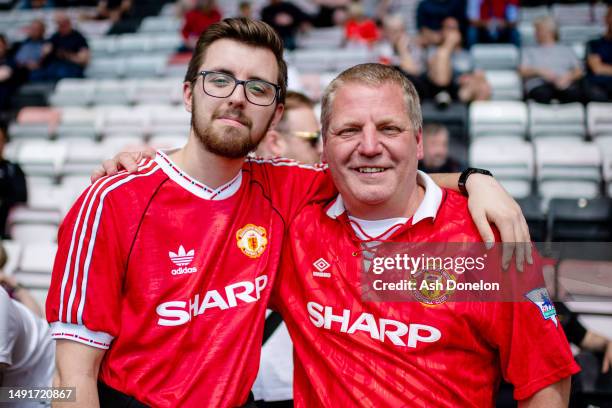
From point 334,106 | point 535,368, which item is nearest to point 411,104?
point 334,106

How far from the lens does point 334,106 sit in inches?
72.4

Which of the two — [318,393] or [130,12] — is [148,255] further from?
[130,12]

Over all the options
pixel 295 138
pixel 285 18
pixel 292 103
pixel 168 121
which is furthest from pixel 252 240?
pixel 285 18

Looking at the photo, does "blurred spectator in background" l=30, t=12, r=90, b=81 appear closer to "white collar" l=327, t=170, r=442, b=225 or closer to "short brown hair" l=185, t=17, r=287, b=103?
"short brown hair" l=185, t=17, r=287, b=103

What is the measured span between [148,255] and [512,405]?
5.07ft

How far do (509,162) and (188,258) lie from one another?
4118 mm

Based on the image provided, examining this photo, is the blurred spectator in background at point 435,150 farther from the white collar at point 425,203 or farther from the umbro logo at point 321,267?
the umbro logo at point 321,267

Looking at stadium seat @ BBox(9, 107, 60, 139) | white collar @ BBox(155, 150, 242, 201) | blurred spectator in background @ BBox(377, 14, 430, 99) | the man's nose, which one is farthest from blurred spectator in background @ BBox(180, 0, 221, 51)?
the man's nose

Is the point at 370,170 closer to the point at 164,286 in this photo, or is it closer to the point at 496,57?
the point at 164,286

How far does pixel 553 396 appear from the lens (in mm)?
1586

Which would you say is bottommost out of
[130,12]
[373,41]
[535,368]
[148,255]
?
[535,368]

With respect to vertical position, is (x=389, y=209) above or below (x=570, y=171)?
above

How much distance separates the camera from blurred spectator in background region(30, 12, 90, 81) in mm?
8078

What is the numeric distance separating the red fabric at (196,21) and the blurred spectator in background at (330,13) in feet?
5.55
